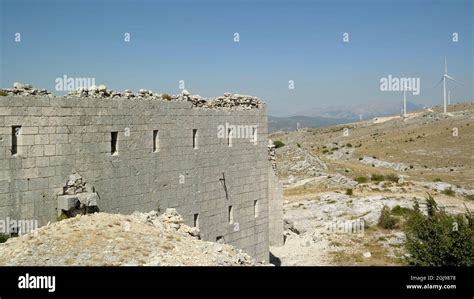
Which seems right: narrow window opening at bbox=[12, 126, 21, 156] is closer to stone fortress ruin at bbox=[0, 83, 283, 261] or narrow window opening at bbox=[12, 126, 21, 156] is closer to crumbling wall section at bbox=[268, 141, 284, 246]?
stone fortress ruin at bbox=[0, 83, 283, 261]

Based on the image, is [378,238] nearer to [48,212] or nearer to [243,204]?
[243,204]

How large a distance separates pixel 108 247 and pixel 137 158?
17.8 feet

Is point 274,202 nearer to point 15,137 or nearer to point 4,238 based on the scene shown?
point 15,137

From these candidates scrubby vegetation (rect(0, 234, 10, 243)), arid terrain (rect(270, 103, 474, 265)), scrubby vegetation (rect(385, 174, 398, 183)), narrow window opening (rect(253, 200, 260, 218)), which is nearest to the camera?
scrubby vegetation (rect(0, 234, 10, 243))

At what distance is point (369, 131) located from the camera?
10756cm

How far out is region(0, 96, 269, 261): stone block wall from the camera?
554 inches

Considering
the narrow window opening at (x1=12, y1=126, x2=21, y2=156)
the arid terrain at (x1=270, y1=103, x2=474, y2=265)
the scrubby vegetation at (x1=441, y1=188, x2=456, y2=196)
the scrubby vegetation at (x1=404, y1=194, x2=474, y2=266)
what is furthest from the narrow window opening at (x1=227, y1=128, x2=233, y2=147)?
the scrubby vegetation at (x1=441, y1=188, x2=456, y2=196)

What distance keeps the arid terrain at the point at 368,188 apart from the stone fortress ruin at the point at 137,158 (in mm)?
7939

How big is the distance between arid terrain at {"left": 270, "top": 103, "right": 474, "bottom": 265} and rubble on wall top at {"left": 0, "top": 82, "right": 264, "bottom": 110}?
10.1m

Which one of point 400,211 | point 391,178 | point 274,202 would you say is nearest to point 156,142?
point 274,202

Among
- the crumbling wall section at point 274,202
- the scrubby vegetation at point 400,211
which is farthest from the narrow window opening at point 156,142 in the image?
the scrubby vegetation at point 400,211
